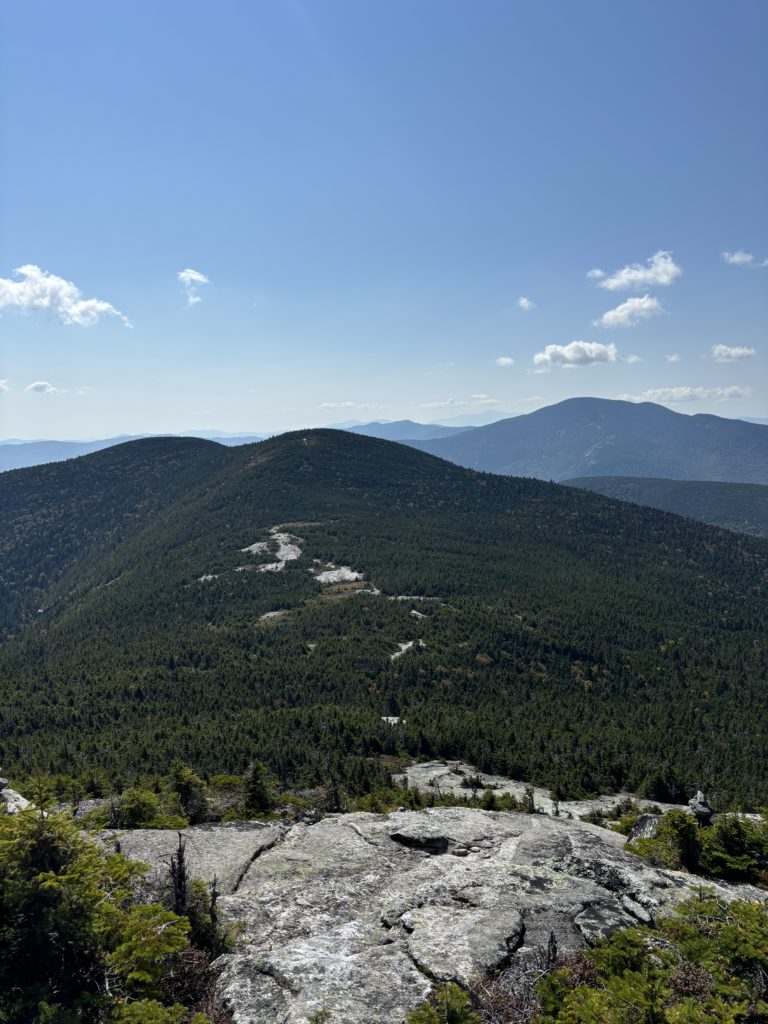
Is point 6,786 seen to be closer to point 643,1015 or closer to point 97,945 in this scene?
point 97,945

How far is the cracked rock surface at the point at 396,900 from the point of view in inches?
648

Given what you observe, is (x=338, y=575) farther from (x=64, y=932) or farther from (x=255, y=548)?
(x=64, y=932)

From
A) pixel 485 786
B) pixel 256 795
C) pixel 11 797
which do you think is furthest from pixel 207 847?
Answer: pixel 485 786

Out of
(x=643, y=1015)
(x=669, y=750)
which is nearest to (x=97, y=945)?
(x=643, y=1015)

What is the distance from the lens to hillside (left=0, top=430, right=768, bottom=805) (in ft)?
230

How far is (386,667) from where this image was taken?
355 feet

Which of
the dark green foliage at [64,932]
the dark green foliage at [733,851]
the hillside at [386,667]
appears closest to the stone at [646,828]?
the dark green foliage at [733,851]

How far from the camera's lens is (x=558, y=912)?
19875 mm

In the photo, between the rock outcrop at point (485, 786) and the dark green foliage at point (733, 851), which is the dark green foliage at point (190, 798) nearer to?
the rock outcrop at point (485, 786)

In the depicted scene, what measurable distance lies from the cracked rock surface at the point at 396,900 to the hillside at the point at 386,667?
28831 millimetres

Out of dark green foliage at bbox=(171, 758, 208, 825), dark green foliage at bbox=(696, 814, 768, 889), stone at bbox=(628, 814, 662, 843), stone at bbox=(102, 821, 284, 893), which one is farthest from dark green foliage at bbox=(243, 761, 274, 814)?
dark green foliage at bbox=(696, 814, 768, 889)

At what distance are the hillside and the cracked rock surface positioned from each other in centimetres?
2883

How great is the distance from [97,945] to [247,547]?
179 m

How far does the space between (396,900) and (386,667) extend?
290 ft
